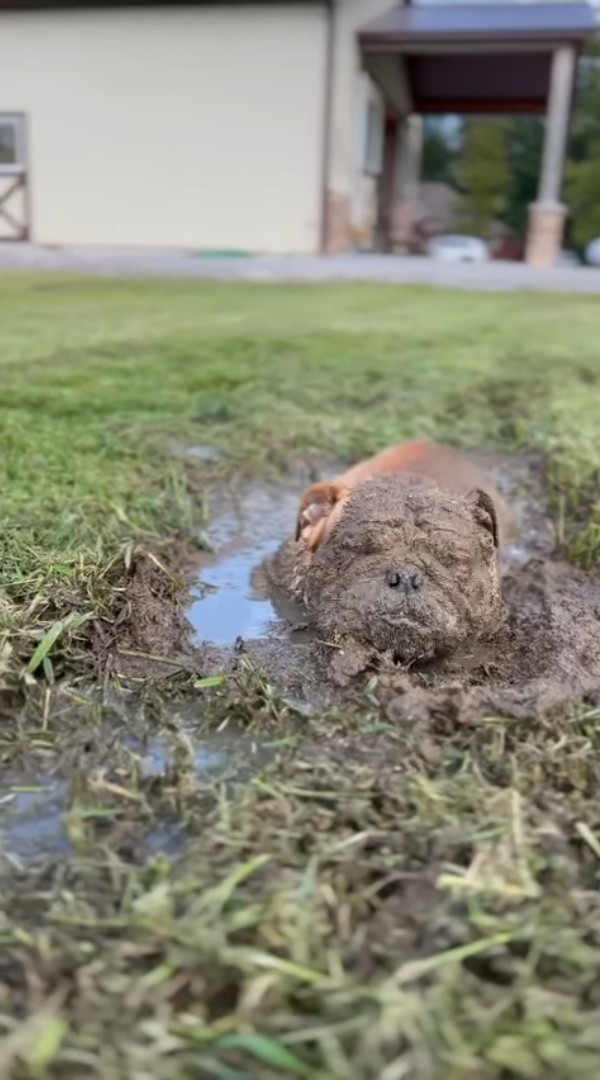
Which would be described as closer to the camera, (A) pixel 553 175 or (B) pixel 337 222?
(B) pixel 337 222

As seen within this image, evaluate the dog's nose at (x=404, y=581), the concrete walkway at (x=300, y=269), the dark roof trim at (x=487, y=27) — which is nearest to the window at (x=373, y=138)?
the dark roof trim at (x=487, y=27)

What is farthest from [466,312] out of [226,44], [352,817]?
[352,817]

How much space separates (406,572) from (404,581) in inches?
1.6

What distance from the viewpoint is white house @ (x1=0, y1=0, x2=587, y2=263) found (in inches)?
805

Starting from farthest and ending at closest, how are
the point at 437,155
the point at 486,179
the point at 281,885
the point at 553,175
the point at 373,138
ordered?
1. the point at 437,155
2. the point at 486,179
3. the point at 373,138
4. the point at 553,175
5. the point at 281,885

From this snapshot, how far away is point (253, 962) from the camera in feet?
6.54

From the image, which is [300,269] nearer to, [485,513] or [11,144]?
[11,144]

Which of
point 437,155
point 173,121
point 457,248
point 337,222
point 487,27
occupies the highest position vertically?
point 487,27

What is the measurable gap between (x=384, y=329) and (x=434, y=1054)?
10.8 m

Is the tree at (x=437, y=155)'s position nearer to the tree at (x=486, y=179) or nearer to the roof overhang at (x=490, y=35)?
the tree at (x=486, y=179)

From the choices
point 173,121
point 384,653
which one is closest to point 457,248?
point 173,121

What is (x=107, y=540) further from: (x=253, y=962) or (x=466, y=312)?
(x=466, y=312)

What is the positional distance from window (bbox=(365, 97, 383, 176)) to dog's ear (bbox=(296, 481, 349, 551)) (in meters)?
19.9

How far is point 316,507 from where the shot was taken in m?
4.79
